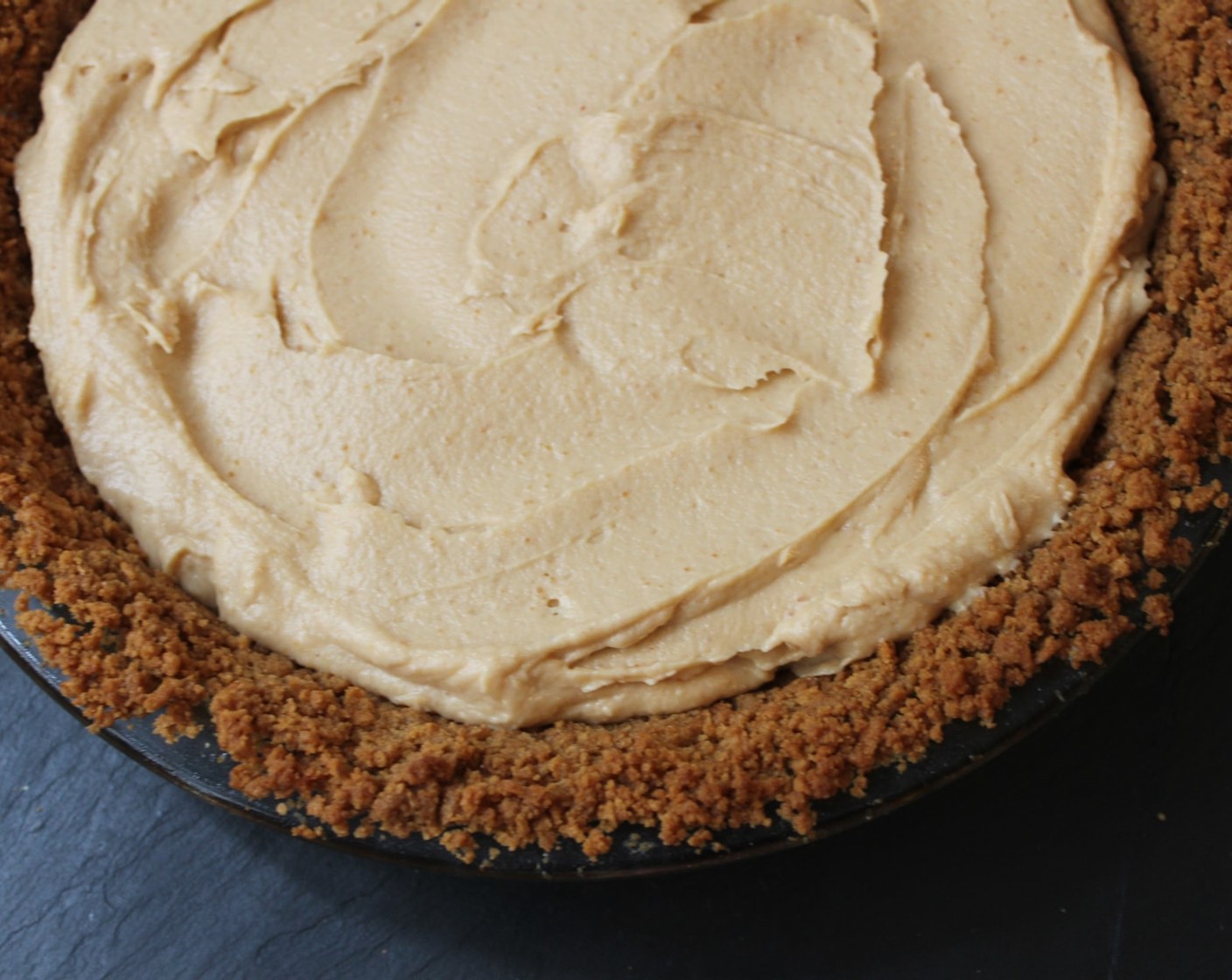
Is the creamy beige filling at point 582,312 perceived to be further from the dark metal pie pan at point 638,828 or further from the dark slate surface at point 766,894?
the dark slate surface at point 766,894

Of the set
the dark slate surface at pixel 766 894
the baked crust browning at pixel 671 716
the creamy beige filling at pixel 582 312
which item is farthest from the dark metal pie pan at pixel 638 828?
the dark slate surface at pixel 766 894

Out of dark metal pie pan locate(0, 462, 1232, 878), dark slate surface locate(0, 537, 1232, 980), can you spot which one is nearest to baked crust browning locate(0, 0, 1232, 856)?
dark metal pie pan locate(0, 462, 1232, 878)

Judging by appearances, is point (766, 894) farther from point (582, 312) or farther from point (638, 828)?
point (582, 312)

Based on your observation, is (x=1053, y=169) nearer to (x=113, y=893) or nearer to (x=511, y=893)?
(x=511, y=893)

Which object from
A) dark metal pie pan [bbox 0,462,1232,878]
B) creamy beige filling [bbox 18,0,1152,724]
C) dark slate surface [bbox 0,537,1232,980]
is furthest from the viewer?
dark slate surface [bbox 0,537,1232,980]

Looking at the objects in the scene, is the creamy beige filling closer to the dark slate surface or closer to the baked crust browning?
the baked crust browning

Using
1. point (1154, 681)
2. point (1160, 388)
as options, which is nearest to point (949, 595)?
point (1160, 388)
